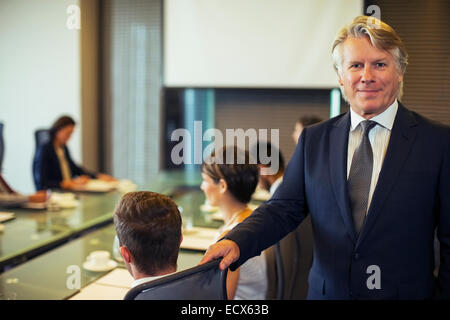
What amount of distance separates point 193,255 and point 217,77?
10.1 feet

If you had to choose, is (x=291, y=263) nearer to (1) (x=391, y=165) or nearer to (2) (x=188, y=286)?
(1) (x=391, y=165)

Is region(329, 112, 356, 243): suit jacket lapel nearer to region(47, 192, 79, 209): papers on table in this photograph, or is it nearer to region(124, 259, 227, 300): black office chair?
region(124, 259, 227, 300): black office chair

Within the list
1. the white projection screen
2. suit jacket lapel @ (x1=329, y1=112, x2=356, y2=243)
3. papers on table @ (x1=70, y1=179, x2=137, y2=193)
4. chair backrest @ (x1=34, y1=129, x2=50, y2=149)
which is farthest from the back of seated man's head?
the white projection screen

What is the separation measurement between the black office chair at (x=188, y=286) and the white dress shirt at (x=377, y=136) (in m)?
0.57

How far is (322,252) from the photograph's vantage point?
1352mm

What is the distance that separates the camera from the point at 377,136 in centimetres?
131

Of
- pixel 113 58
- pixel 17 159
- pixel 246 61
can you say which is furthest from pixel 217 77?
pixel 17 159

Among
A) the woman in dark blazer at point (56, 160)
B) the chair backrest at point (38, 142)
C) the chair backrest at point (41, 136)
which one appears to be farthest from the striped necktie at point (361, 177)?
the chair backrest at point (41, 136)

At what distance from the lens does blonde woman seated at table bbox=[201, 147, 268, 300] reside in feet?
5.65

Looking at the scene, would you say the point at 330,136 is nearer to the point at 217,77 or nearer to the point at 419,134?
the point at 419,134

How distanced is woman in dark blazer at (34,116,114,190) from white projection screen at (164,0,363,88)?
4.33 ft

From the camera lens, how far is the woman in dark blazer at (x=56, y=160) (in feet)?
12.8
